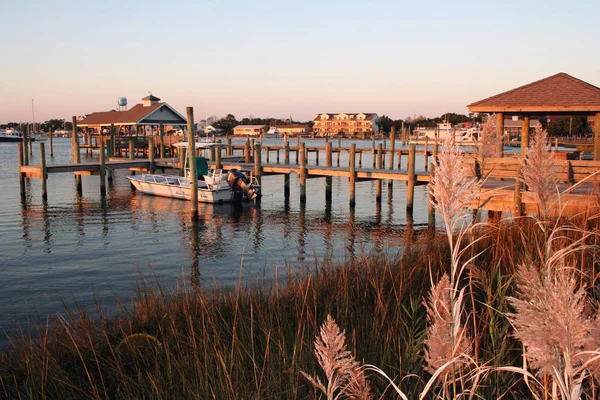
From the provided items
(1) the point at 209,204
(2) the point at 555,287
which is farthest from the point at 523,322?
(1) the point at 209,204

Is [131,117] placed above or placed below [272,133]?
below

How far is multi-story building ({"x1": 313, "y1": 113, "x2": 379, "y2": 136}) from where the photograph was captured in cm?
14712

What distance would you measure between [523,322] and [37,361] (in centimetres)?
498

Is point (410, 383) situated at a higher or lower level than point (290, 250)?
higher

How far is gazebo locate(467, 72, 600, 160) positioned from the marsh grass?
11.8m

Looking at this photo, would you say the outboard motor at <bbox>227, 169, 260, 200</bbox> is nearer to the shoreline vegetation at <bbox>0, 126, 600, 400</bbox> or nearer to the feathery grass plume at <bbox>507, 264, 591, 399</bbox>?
the shoreline vegetation at <bbox>0, 126, 600, 400</bbox>

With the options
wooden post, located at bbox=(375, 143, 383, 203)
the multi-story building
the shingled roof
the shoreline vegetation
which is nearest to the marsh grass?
the shoreline vegetation

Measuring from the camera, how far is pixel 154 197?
1113 inches

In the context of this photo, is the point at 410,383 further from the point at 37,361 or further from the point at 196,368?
the point at 37,361

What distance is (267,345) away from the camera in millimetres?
3836

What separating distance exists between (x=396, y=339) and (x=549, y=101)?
49.2 ft

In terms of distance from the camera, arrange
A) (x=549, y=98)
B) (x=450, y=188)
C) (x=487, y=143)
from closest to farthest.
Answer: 1. (x=450, y=188)
2. (x=487, y=143)
3. (x=549, y=98)

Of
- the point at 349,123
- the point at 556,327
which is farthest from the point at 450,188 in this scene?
the point at 349,123

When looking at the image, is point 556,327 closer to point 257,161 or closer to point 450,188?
point 450,188
